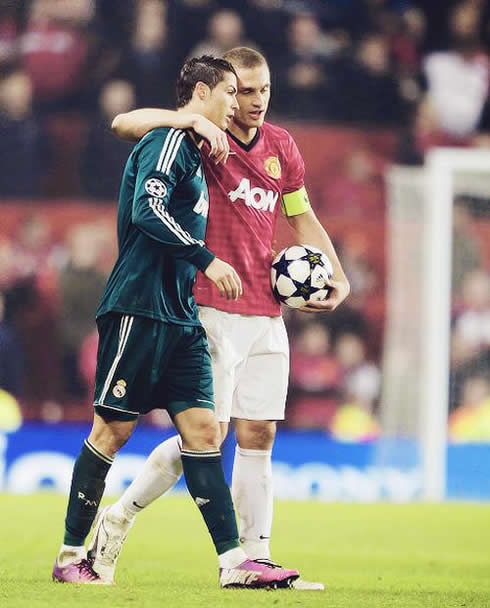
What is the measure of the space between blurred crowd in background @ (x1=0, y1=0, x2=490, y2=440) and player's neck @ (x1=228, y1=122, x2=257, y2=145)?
6.01 metres

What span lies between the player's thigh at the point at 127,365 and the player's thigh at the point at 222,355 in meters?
0.39

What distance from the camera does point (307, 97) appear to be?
12.5 metres

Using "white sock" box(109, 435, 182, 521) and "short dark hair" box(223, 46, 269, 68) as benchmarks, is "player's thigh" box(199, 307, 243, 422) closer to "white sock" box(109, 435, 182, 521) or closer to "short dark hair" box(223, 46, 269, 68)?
"white sock" box(109, 435, 182, 521)

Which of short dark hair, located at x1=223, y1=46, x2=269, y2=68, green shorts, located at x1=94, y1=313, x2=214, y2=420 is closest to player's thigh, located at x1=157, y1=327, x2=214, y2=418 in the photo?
green shorts, located at x1=94, y1=313, x2=214, y2=420

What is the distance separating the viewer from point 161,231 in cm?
371

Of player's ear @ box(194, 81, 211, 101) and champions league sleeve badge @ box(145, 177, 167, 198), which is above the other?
player's ear @ box(194, 81, 211, 101)

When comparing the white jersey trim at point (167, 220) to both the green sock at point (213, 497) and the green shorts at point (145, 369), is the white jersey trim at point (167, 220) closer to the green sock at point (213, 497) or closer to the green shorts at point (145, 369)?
the green shorts at point (145, 369)

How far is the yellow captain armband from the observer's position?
4.56m

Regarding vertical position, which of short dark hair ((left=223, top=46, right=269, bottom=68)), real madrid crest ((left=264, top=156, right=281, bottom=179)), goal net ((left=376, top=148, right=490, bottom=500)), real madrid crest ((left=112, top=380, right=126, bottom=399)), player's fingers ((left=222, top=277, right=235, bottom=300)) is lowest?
real madrid crest ((left=112, top=380, right=126, bottom=399))

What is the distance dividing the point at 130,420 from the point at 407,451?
622 centimetres

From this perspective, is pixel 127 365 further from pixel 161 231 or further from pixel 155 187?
pixel 155 187

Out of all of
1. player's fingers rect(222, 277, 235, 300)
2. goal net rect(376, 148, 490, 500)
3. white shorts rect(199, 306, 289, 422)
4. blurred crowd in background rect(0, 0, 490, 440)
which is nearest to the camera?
player's fingers rect(222, 277, 235, 300)

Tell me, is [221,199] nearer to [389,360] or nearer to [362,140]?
[389,360]

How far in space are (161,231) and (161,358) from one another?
40 cm
